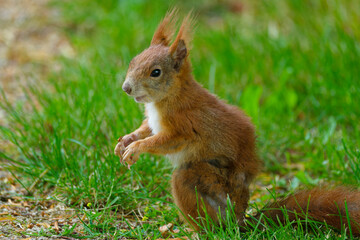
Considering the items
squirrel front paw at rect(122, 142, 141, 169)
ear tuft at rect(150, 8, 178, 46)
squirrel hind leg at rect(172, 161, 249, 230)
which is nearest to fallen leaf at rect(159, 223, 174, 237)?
squirrel hind leg at rect(172, 161, 249, 230)

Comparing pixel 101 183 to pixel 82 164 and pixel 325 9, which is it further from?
pixel 325 9

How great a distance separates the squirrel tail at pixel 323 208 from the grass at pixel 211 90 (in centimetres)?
7

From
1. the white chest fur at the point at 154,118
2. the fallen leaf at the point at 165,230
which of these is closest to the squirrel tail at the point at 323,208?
the fallen leaf at the point at 165,230

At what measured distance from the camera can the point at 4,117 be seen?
14.0 ft

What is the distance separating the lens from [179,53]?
2926mm

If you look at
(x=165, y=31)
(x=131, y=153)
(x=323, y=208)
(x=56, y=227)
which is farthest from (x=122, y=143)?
(x=323, y=208)

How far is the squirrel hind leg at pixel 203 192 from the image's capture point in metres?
2.79

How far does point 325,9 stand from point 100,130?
131 inches

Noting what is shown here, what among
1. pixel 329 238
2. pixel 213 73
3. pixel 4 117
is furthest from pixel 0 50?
pixel 329 238

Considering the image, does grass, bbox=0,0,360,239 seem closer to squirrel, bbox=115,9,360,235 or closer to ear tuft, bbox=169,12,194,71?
squirrel, bbox=115,9,360,235

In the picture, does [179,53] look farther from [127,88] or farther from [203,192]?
[203,192]

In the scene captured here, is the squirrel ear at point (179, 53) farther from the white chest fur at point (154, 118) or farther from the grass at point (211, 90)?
the grass at point (211, 90)

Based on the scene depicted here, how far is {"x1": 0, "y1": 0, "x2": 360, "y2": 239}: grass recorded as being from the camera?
309 centimetres

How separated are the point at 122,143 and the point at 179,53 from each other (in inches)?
23.9
